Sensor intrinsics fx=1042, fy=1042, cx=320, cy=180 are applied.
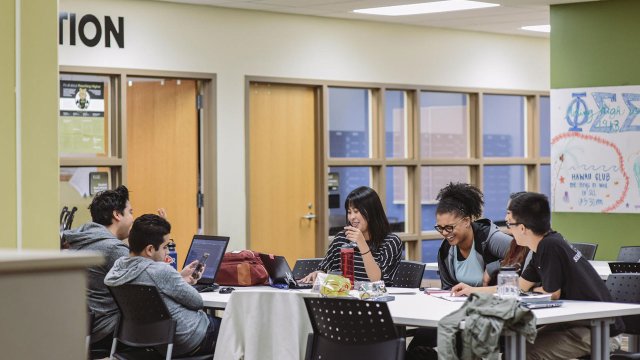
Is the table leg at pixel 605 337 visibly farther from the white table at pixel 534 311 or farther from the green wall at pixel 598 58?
the green wall at pixel 598 58

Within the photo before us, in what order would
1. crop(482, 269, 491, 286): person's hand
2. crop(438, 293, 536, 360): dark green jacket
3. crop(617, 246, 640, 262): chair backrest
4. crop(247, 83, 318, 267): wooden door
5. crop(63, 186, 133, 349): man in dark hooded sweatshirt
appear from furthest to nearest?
1. crop(247, 83, 318, 267): wooden door
2. crop(617, 246, 640, 262): chair backrest
3. crop(63, 186, 133, 349): man in dark hooded sweatshirt
4. crop(482, 269, 491, 286): person's hand
5. crop(438, 293, 536, 360): dark green jacket

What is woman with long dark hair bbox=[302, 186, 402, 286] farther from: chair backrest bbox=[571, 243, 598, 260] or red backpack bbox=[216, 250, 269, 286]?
chair backrest bbox=[571, 243, 598, 260]

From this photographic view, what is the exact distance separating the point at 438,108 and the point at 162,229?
20.2 feet

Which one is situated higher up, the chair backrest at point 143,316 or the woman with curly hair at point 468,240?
the woman with curly hair at point 468,240

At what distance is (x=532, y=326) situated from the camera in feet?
15.3

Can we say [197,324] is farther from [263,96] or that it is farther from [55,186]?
[263,96]

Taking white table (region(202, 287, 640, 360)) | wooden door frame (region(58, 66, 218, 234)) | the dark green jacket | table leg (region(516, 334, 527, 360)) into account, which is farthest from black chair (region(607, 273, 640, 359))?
wooden door frame (region(58, 66, 218, 234))

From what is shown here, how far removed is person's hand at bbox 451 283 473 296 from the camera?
567cm

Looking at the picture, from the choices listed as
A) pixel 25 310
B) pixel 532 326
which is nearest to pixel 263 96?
pixel 532 326

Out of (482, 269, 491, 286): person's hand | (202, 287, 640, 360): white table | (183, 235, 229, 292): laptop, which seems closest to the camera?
(202, 287, 640, 360): white table

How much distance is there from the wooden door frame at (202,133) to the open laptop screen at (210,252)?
2460 millimetres

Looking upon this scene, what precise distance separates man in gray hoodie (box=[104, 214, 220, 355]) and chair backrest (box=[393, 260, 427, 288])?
4.44ft

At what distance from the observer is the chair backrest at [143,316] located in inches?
220

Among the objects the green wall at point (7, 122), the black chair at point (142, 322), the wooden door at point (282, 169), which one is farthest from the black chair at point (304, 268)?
A: the green wall at point (7, 122)
